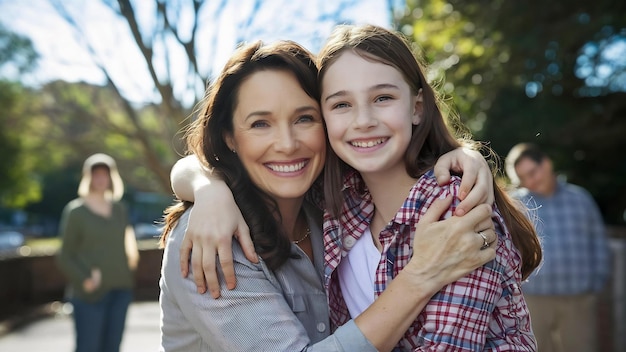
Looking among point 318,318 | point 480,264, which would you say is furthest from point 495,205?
point 318,318

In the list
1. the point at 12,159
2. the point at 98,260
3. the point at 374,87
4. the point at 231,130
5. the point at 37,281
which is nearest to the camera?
the point at 374,87

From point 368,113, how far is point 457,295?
73cm

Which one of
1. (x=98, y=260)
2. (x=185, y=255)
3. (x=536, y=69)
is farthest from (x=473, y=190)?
(x=536, y=69)

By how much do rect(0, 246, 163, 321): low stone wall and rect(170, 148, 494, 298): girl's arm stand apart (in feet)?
42.6

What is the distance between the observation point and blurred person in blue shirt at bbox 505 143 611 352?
670 centimetres

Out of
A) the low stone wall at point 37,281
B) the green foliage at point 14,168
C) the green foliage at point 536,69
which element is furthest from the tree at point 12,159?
the green foliage at point 536,69

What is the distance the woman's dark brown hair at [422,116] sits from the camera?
2863mm

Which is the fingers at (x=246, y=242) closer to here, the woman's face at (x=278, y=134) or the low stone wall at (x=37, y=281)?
the woman's face at (x=278, y=134)

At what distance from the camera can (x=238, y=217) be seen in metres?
2.73

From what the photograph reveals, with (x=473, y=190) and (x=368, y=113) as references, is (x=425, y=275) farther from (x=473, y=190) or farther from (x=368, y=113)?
(x=368, y=113)

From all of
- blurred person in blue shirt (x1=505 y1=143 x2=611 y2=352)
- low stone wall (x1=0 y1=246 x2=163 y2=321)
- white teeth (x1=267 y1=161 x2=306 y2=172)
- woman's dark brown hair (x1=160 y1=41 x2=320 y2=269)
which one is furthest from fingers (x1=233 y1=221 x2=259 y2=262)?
low stone wall (x1=0 y1=246 x2=163 y2=321)

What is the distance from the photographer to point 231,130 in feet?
10.1

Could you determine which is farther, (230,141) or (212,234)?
(230,141)

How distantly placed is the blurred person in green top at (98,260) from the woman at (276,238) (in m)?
3.95
